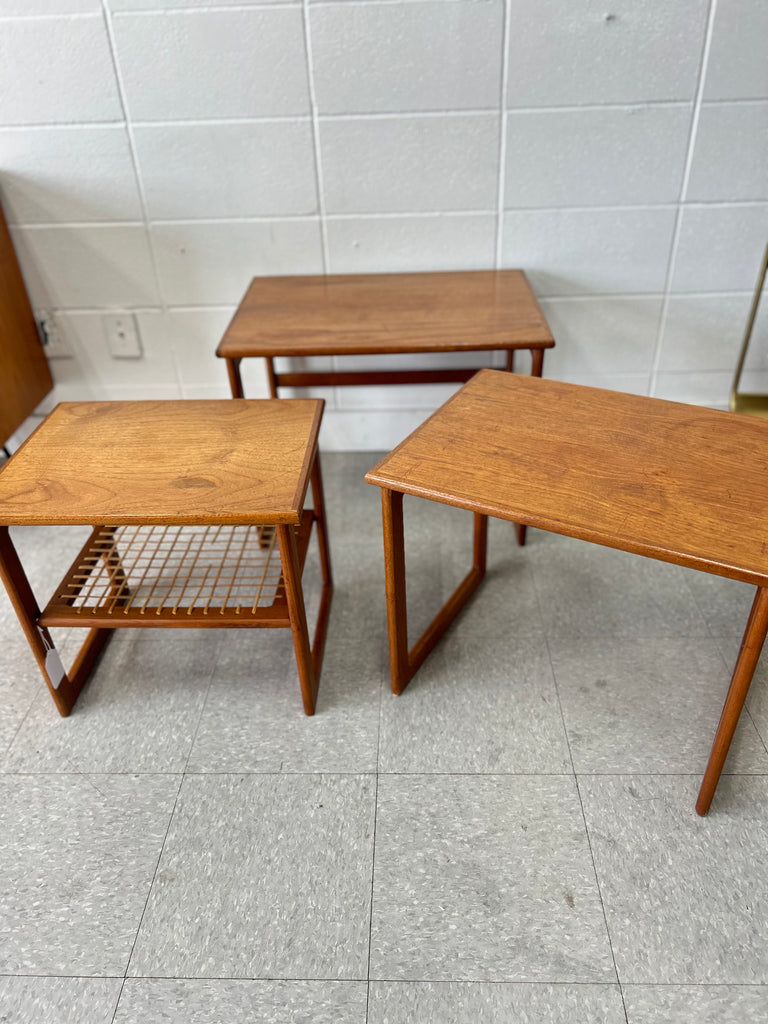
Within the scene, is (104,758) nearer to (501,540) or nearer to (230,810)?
(230,810)

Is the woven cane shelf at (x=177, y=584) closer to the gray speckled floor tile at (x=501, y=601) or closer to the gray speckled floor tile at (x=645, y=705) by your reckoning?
the gray speckled floor tile at (x=501, y=601)

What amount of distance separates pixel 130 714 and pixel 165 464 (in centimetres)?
66

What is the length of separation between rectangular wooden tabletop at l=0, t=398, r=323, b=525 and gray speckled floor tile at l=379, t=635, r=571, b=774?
0.64m

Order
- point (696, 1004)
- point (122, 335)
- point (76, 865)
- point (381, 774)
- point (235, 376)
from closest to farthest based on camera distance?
point (696, 1004) → point (76, 865) → point (381, 774) → point (235, 376) → point (122, 335)

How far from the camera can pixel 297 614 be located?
1.71 m

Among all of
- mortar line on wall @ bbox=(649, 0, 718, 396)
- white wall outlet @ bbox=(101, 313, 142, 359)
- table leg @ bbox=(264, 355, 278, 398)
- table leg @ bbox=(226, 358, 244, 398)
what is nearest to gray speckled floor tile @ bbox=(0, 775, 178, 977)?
table leg @ bbox=(226, 358, 244, 398)

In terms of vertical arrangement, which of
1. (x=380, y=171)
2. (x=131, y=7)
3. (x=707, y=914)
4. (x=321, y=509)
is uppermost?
(x=131, y=7)

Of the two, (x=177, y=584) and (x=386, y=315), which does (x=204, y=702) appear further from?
(x=386, y=315)

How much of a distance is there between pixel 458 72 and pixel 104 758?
2.09 meters

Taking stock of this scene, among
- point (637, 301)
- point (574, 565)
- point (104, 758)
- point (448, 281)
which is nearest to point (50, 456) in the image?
point (104, 758)

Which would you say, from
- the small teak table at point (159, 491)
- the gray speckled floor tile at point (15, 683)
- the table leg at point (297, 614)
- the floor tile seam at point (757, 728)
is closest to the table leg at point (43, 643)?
the small teak table at point (159, 491)

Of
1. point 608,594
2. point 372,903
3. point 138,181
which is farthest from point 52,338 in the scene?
point 372,903

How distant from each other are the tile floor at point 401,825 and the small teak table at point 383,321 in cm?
71

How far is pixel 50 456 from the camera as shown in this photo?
172cm
